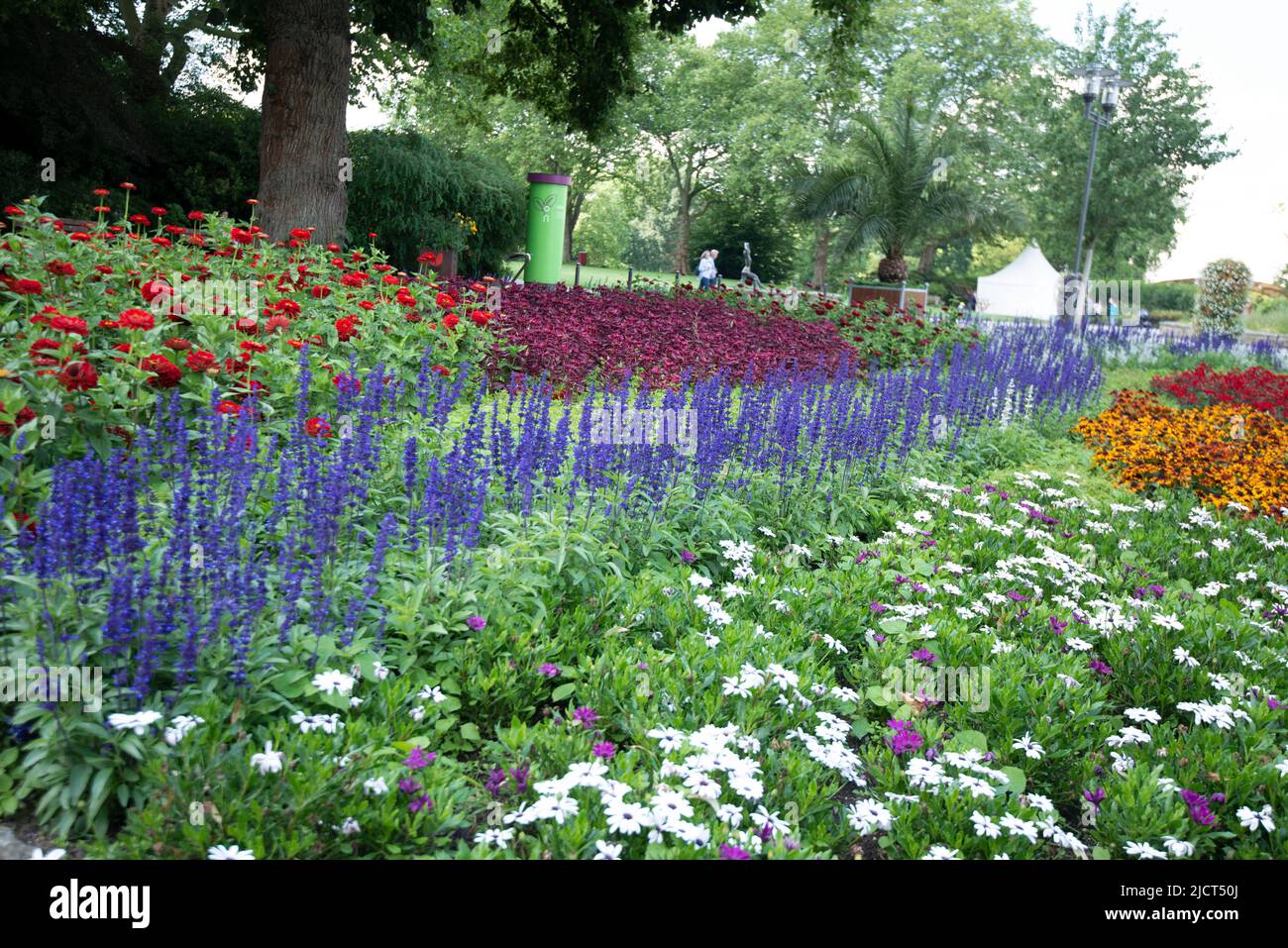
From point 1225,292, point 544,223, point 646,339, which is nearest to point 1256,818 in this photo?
point 646,339

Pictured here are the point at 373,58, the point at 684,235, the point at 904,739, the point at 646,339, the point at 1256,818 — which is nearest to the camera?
the point at 1256,818

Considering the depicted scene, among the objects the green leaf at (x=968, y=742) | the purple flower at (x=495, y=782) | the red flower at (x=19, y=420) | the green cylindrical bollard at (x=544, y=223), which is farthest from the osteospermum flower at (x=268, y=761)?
the green cylindrical bollard at (x=544, y=223)

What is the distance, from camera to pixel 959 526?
19.2ft

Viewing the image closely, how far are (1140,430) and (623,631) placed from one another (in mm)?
6615

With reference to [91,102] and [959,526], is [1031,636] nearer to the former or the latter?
[959,526]

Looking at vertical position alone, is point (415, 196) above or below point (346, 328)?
above

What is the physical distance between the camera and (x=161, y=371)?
4.62 meters

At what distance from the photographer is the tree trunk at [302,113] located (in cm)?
1089

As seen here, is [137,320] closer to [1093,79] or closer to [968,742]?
[968,742]

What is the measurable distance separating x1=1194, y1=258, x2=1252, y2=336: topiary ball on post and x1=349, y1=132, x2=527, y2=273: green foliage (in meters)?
21.1

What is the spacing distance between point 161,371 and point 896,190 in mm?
19171

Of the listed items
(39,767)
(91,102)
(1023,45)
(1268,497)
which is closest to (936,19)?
(1023,45)

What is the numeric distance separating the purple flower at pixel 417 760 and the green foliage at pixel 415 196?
15.1 m

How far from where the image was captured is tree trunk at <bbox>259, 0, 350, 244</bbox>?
10.9 meters
